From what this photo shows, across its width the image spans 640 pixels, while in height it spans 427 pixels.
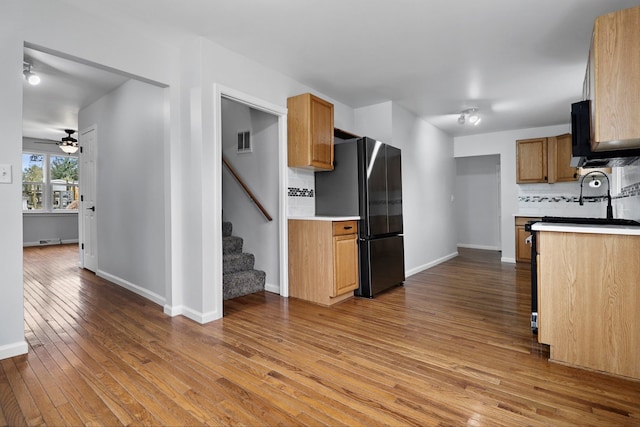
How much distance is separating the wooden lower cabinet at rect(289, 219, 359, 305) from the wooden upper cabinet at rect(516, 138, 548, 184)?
3918 mm

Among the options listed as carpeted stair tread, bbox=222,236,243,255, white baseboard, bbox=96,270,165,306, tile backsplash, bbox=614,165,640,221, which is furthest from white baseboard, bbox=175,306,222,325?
tile backsplash, bbox=614,165,640,221

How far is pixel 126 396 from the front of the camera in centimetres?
175

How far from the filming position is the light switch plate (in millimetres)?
2104

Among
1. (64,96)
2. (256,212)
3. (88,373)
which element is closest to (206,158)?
(256,212)

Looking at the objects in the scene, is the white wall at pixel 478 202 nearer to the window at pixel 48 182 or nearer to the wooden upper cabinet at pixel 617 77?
the wooden upper cabinet at pixel 617 77

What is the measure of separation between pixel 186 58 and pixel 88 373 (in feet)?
8.39

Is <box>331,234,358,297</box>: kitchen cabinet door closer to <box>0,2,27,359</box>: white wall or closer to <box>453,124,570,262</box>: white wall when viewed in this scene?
<box>0,2,27,359</box>: white wall

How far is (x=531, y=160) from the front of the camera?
579 cm

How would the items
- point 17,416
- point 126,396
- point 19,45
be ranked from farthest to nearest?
point 19,45
point 126,396
point 17,416

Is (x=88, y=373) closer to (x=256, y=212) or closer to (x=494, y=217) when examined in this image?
(x=256, y=212)

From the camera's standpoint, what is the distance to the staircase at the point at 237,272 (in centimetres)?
368

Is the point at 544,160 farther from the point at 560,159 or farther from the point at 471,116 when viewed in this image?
the point at 471,116

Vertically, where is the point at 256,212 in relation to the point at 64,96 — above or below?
below

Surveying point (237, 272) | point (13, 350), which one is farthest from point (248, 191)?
point (13, 350)
